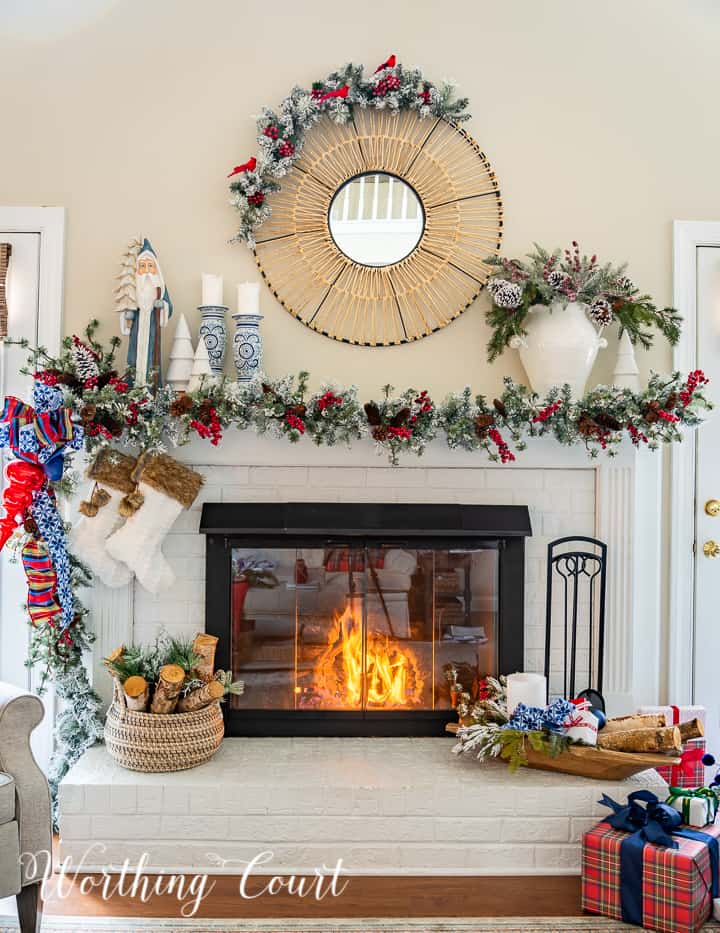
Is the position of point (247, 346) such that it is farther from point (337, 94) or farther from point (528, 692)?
point (528, 692)

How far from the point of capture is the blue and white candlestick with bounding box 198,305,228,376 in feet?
10.3

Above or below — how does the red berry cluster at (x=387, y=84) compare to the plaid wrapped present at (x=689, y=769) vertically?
above

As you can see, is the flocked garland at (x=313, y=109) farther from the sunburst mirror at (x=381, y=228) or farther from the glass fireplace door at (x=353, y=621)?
the glass fireplace door at (x=353, y=621)

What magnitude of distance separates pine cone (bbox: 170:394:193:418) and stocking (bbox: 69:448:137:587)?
282mm

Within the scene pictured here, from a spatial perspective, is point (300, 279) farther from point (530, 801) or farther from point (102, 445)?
point (530, 801)

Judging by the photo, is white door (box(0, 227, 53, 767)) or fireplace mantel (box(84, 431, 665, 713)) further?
white door (box(0, 227, 53, 767))

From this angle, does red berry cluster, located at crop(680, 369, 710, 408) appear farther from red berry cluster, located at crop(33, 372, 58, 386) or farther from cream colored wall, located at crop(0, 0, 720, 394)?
red berry cluster, located at crop(33, 372, 58, 386)

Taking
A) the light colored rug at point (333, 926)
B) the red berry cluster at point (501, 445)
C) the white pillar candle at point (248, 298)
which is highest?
the white pillar candle at point (248, 298)

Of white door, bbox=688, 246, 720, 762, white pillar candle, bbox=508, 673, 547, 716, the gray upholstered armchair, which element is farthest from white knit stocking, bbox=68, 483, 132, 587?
white door, bbox=688, 246, 720, 762

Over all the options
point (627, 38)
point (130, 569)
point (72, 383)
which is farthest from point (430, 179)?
point (130, 569)

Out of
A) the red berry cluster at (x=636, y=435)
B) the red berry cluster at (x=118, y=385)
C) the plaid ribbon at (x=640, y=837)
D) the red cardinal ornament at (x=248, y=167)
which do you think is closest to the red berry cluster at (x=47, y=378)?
the red berry cluster at (x=118, y=385)

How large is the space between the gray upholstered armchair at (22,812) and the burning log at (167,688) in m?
0.47

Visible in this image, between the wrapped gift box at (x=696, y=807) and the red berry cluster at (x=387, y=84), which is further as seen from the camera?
the red berry cluster at (x=387, y=84)

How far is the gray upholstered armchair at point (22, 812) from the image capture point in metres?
2.27
